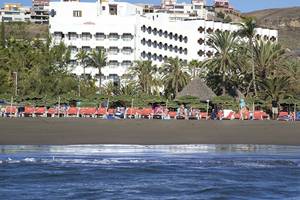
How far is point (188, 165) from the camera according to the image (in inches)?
655

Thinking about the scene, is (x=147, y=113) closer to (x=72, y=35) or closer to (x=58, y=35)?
(x=72, y=35)

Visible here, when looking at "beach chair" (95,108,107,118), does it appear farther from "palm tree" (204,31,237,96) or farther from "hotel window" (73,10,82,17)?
"hotel window" (73,10,82,17)

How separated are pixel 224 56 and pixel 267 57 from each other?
5.12m

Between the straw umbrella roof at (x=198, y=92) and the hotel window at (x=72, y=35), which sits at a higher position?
the hotel window at (x=72, y=35)

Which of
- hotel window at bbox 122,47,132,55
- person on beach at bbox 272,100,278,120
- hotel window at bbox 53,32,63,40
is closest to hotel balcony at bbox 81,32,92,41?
hotel window at bbox 53,32,63,40

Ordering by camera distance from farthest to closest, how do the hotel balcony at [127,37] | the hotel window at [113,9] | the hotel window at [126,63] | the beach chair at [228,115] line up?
1. the hotel window at [113,9]
2. the hotel window at [126,63]
3. the hotel balcony at [127,37]
4. the beach chair at [228,115]

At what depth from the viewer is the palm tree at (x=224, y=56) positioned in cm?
7325

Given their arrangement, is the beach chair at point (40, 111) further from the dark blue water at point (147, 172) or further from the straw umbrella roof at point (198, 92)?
the dark blue water at point (147, 172)

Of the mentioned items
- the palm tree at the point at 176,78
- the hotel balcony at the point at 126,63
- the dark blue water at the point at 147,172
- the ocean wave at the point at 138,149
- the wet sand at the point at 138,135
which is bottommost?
the dark blue water at the point at 147,172

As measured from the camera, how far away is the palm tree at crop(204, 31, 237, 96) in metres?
73.2

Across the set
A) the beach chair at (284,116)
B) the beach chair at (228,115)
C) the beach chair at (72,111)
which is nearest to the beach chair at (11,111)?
the beach chair at (72,111)

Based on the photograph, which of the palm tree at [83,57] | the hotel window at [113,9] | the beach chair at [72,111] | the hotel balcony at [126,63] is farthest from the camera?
the hotel window at [113,9]

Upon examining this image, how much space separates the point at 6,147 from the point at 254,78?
51563 millimetres

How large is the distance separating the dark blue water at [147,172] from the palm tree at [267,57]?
4936cm
